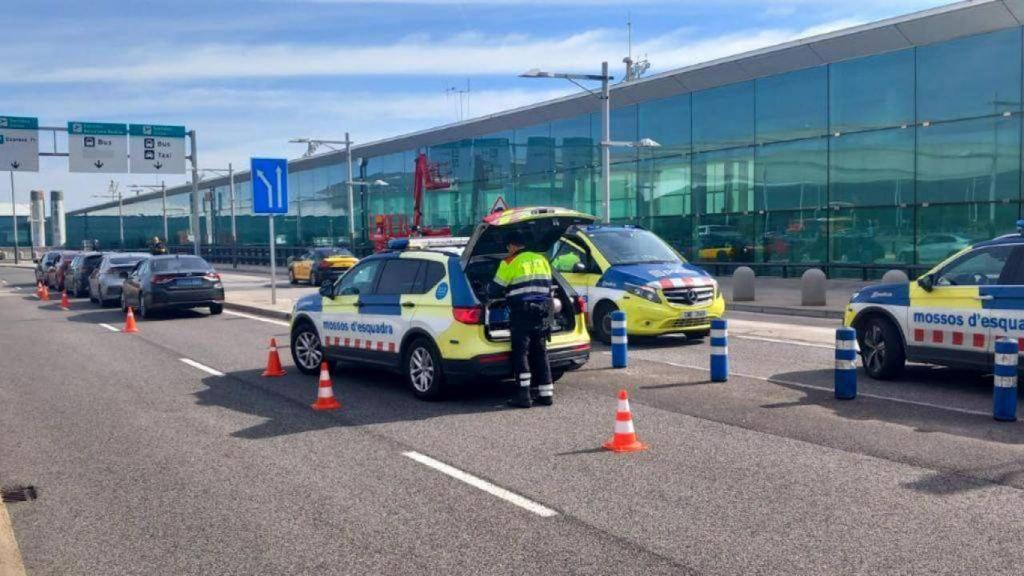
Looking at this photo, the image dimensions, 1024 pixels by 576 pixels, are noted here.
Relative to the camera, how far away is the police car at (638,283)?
13.9m

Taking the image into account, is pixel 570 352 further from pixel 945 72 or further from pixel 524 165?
pixel 524 165

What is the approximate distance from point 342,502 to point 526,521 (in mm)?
1346

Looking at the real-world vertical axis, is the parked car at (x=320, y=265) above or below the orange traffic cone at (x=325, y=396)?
above

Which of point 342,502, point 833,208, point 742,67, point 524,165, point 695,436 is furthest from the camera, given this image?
point 524,165

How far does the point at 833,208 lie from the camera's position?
29.5m

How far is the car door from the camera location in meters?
11.2

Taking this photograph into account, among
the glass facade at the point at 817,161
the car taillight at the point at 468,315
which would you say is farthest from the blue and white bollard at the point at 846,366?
the glass facade at the point at 817,161

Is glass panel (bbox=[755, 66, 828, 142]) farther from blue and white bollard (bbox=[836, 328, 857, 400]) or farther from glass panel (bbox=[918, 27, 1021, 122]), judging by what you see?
blue and white bollard (bbox=[836, 328, 857, 400])

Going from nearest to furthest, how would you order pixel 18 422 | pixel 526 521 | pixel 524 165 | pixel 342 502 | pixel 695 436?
1. pixel 526 521
2. pixel 342 502
3. pixel 695 436
4. pixel 18 422
5. pixel 524 165

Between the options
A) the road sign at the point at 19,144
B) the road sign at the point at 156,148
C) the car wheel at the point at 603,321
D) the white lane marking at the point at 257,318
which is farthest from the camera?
the road sign at the point at 19,144

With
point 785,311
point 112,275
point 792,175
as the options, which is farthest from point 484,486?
point 792,175

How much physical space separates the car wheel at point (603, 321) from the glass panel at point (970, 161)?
1572cm

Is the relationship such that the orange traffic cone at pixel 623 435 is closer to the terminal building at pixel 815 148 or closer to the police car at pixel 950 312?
the police car at pixel 950 312

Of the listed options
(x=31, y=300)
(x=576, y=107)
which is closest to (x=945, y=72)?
(x=576, y=107)
